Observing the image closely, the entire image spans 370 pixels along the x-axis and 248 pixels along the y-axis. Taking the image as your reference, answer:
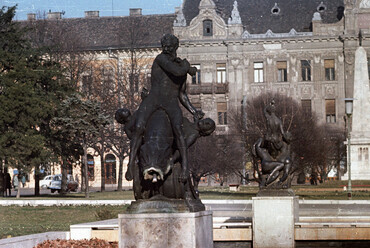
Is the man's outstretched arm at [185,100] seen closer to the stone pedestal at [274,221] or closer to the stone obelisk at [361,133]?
the stone pedestal at [274,221]

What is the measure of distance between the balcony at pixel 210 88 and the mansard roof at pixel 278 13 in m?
5.64

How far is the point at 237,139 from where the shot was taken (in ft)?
227

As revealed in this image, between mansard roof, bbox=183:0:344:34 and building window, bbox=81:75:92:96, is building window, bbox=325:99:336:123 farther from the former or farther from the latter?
building window, bbox=81:75:92:96

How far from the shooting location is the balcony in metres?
79.2

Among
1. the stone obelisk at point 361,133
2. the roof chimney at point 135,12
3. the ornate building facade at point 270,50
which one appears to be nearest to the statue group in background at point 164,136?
the stone obelisk at point 361,133

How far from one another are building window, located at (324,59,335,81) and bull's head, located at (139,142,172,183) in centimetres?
6829

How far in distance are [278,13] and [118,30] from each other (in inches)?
598

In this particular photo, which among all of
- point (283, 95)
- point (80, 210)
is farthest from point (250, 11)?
point (80, 210)

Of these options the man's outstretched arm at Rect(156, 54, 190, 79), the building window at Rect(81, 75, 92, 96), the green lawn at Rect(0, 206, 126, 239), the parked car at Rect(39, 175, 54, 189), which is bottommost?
the parked car at Rect(39, 175, 54, 189)

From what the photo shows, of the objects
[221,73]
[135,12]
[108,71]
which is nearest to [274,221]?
[108,71]

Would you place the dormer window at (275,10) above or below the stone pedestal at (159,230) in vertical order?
above

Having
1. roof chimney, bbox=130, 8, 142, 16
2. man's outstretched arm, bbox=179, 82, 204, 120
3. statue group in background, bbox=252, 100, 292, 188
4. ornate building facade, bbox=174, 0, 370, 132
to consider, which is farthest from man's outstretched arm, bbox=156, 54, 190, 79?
roof chimney, bbox=130, 8, 142, 16

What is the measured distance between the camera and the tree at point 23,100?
1827 inches

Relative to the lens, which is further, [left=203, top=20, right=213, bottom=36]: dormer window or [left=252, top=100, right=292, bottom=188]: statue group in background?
[left=203, top=20, right=213, bottom=36]: dormer window
